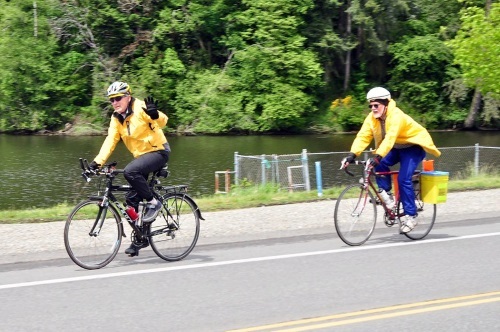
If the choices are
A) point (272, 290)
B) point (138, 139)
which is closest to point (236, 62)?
point (138, 139)

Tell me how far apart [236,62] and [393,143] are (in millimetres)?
47070

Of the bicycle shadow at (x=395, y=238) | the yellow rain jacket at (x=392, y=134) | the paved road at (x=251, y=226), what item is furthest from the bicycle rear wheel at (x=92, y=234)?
the bicycle shadow at (x=395, y=238)

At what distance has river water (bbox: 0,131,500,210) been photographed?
27078 millimetres

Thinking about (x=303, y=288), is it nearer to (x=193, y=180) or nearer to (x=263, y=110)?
(x=193, y=180)

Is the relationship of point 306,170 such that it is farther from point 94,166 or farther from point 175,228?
point 94,166

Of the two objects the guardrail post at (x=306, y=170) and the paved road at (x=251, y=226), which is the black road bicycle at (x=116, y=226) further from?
the guardrail post at (x=306, y=170)

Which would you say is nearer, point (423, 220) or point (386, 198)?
point (386, 198)

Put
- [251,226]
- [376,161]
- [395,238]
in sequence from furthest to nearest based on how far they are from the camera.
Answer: [251,226] < [395,238] < [376,161]

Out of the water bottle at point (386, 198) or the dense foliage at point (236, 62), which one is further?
the dense foliage at point (236, 62)

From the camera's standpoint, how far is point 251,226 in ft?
39.0

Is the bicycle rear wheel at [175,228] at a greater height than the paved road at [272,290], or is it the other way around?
the bicycle rear wheel at [175,228]

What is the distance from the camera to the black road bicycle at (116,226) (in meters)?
8.90

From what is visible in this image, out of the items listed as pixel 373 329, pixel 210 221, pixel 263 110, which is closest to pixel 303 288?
pixel 373 329

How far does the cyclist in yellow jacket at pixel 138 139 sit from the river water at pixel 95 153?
1481 cm
